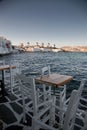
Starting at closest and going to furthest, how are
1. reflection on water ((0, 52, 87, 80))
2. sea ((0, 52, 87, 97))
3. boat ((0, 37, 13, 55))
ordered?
sea ((0, 52, 87, 97)) → reflection on water ((0, 52, 87, 80)) → boat ((0, 37, 13, 55))

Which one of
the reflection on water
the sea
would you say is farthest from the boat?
the sea

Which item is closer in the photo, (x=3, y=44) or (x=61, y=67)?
(x=61, y=67)

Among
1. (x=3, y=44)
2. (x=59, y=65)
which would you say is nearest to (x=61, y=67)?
(x=59, y=65)

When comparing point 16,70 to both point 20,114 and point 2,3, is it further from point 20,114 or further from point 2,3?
point 2,3

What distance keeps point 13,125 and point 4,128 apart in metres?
0.13

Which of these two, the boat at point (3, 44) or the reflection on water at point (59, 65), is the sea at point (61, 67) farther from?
the boat at point (3, 44)

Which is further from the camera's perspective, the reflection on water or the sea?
the reflection on water

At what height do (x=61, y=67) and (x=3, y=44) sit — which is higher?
(x=3, y=44)

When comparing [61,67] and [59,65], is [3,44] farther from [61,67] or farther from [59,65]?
[61,67]

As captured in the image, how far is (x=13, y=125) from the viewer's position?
2.01 meters

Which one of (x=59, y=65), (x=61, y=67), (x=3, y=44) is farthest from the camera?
(x=3, y=44)

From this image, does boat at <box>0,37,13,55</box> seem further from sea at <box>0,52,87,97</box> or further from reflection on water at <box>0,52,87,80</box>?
sea at <box>0,52,87,97</box>

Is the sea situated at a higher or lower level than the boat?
lower

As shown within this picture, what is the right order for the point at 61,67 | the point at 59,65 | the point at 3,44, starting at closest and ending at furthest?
the point at 61,67, the point at 59,65, the point at 3,44
